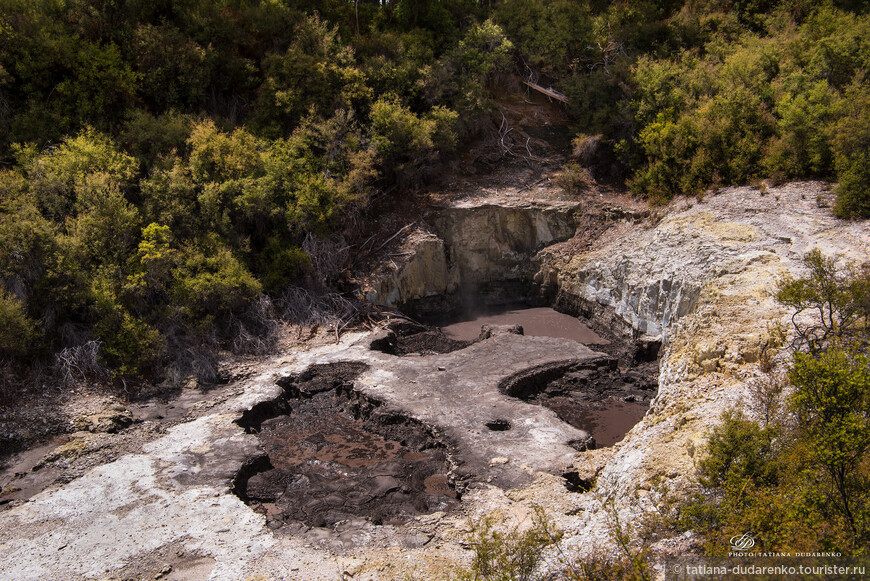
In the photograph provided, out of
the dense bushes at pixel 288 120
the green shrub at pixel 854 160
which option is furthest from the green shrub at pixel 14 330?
the green shrub at pixel 854 160

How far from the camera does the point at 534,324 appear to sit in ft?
68.4

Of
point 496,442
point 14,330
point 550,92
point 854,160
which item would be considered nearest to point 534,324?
point 496,442

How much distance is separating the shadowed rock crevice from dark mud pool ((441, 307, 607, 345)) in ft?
16.5

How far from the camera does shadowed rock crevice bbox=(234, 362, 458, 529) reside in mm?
11273

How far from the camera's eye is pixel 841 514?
6766 millimetres

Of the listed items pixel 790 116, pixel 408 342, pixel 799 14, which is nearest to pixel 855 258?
pixel 790 116

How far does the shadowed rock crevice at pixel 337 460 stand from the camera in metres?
11.3

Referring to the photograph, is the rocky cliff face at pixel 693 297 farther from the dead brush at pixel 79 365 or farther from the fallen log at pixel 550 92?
the dead brush at pixel 79 365

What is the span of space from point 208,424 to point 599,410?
9250 mm

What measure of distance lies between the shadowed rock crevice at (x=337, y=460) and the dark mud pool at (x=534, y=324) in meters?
5.03

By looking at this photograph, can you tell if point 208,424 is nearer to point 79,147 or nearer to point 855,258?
point 79,147

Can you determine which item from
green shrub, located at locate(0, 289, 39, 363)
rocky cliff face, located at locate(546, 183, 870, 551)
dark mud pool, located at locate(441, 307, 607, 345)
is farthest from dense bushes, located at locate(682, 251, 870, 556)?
green shrub, located at locate(0, 289, 39, 363)

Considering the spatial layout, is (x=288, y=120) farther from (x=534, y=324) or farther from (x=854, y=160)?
(x=854, y=160)

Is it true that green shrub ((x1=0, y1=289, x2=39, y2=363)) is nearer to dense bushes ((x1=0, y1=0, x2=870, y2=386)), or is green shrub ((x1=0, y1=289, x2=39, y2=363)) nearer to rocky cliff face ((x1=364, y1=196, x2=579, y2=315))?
dense bushes ((x1=0, y1=0, x2=870, y2=386))
